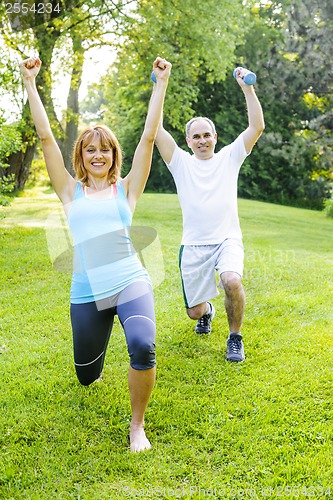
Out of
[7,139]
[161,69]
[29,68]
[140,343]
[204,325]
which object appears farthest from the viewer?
[7,139]

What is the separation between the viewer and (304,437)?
3223 mm

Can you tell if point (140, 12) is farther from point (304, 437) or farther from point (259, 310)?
point (304, 437)

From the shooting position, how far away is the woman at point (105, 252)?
3.02 metres

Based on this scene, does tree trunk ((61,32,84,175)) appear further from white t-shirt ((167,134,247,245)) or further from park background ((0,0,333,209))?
white t-shirt ((167,134,247,245))

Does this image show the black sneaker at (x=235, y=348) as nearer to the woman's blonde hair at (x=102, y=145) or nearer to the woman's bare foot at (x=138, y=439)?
the woman's bare foot at (x=138, y=439)

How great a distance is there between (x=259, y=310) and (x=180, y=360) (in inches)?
62.7

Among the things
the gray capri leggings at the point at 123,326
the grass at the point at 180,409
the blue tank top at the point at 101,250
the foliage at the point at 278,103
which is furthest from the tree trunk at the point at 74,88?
the gray capri leggings at the point at 123,326

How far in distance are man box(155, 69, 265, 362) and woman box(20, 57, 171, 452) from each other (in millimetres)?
1104

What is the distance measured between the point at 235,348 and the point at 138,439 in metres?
1.43

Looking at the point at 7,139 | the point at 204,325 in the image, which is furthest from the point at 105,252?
the point at 7,139

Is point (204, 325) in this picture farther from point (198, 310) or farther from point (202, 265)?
point (202, 265)

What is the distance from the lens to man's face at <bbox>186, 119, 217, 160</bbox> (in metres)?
4.55

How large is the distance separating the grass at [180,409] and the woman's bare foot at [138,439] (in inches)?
2.5

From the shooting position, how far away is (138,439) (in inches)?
123
